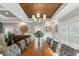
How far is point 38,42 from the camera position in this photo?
229 cm

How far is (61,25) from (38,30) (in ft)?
8.81

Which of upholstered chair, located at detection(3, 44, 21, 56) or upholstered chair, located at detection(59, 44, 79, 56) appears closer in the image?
upholstered chair, located at detection(59, 44, 79, 56)

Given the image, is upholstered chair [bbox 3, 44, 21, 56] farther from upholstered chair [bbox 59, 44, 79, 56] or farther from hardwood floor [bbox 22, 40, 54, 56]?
upholstered chair [bbox 59, 44, 79, 56]

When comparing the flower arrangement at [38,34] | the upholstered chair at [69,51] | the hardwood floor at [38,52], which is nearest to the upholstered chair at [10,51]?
the hardwood floor at [38,52]

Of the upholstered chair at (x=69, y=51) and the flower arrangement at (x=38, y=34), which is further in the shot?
the flower arrangement at (x=38, y=34)

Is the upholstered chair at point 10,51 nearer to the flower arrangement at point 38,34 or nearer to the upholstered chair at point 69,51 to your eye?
the upholstered chair at point 69,51

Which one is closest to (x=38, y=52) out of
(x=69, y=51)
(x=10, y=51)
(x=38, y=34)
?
(x=10, y=51)

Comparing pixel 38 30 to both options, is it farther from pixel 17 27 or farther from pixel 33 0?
pixel 33 0

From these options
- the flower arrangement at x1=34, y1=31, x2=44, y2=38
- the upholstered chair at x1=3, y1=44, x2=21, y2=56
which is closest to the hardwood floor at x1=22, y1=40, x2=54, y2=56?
the upholstered chair at x1=3, y1=44, x2=21, y2=56

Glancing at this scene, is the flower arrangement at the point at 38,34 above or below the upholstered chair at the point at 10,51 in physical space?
above

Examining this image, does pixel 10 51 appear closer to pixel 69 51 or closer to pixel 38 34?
pixel 69 51

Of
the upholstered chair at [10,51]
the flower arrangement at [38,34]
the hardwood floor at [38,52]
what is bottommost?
the hardwood floor at [38,52]

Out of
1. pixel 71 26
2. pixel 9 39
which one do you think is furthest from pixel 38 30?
pixel 9 39

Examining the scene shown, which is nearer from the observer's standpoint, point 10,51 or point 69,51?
point 69,51
